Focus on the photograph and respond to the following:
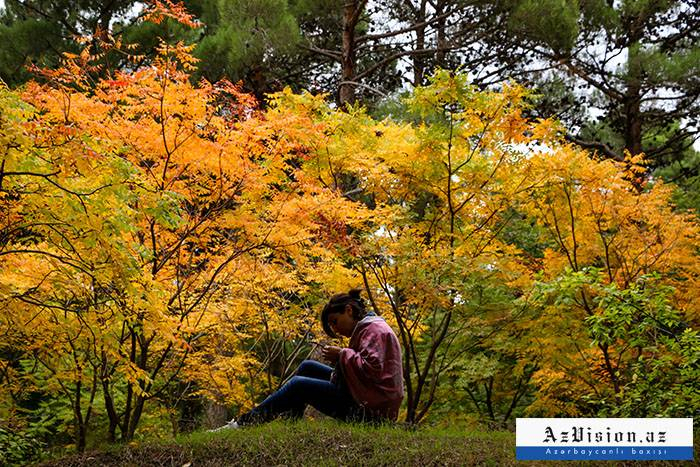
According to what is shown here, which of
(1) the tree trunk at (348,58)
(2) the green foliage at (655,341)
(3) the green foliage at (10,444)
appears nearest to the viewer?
(2) the green foliage at (655,341)

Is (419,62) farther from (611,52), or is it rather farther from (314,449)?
(314,449)

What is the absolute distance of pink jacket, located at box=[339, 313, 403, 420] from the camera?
416 centimetres

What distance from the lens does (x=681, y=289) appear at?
8102 mm

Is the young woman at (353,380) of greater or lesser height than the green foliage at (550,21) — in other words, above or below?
below

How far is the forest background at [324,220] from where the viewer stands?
4117 millimetres

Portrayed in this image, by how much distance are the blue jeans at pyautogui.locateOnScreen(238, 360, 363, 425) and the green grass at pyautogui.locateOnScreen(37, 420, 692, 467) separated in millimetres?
92

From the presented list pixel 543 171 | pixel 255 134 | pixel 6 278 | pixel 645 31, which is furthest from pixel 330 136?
pixel 645 31

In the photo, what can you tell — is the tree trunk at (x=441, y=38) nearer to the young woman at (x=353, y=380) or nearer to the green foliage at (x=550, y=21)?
the green foliage at (x=550, y=21)

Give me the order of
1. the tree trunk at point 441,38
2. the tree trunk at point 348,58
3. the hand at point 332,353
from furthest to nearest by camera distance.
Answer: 1. the tree trunk at point 441,38
2. the tree trunk at point 348,58
3. the hand at point 332,353

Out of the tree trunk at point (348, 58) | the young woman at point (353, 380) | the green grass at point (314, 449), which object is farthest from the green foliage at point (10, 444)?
the tree trunk at point (348, 58)

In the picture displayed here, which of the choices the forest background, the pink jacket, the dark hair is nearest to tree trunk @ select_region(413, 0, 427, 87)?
the forest background

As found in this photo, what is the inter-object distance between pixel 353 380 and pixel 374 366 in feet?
0.61

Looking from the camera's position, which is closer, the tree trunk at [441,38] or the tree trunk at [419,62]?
the tree trunk at [441,38]

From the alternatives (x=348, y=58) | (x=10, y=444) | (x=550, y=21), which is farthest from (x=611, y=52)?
(x=10, y=444)
